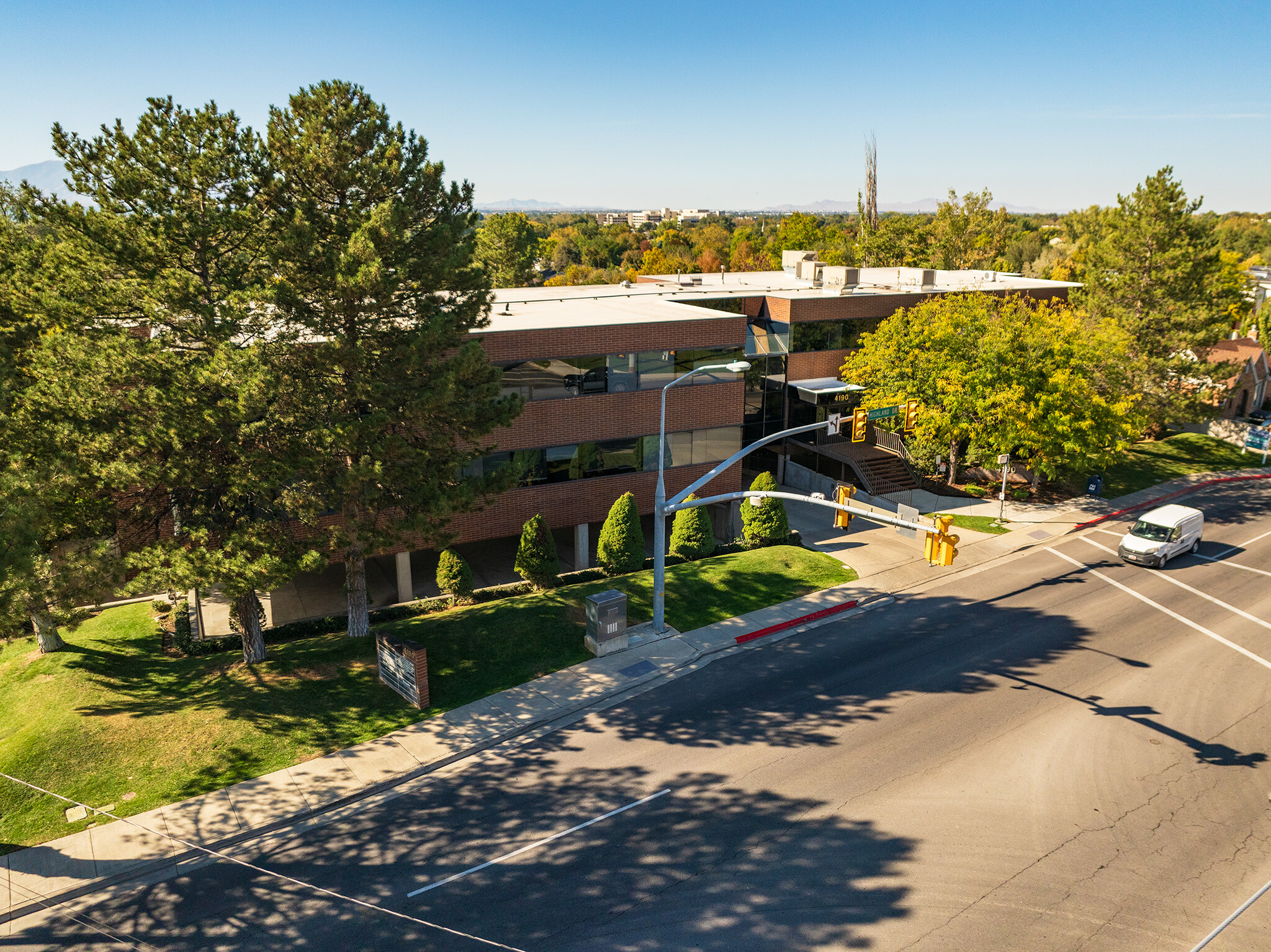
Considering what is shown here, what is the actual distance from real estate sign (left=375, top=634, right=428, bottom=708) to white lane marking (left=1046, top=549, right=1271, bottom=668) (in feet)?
75.7

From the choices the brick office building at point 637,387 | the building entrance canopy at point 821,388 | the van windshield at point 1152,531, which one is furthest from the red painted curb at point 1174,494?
the brick office building at point 637,387

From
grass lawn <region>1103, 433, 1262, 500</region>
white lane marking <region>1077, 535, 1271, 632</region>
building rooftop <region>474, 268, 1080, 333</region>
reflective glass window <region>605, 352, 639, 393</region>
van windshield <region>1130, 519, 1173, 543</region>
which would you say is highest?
building rooftop <region>474, 268, 1080, 333</region>

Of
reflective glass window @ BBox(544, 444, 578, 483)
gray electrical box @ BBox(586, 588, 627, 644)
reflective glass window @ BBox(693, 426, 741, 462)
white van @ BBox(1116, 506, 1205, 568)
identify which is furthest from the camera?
reflective glass window @ BBox(693, 426, 741, 462)

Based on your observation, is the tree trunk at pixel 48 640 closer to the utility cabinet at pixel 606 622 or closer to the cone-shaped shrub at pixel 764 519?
the utility cabinet at pixel 606 622

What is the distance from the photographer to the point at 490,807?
52.8 ft

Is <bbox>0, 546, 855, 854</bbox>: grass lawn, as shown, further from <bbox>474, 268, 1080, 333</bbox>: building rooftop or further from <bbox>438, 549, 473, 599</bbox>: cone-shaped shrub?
<bbox>474, 268, 1080, 333</bbox>: building rooftop

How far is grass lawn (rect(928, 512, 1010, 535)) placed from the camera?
33344 millimetres

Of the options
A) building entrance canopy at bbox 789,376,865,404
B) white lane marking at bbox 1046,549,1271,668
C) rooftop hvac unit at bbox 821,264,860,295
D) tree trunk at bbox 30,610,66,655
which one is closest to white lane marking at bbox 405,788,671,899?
tree trunk at bbox 30,610,66,655

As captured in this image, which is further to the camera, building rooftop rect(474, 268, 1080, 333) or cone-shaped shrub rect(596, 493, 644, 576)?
building rooftop rect(474, 268, 1080, 333)

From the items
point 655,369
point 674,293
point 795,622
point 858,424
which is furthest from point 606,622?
point 674,293

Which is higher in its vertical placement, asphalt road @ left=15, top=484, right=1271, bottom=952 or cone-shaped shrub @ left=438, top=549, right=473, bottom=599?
cone-shaped shrub @ left=438, top=549, right=473, bottom=599

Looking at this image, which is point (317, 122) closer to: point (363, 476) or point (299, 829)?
point (363, 476)

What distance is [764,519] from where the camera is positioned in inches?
1197

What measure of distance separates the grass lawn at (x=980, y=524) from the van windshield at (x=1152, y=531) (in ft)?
15.7
